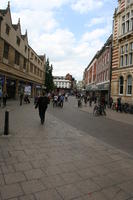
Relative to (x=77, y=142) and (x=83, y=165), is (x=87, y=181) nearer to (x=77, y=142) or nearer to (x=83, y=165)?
(x=83, y=165)

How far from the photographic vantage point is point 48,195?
281 cm

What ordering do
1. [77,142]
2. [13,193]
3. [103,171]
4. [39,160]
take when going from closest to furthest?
[13,193] → [103,171] → [39,160] → [77,142]

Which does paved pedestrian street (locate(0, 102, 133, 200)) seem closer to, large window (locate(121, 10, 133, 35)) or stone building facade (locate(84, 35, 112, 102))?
large window (locate(121, 10, 133, 35))

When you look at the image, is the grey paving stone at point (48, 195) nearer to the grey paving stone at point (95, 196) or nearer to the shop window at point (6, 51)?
the grey paving stone at point (95, 196)

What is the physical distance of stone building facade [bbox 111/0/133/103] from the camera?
67.9 feet

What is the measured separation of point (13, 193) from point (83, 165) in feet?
6.30

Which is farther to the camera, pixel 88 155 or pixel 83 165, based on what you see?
pixel 88 155

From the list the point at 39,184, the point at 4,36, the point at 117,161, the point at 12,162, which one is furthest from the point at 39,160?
the point at 4,36

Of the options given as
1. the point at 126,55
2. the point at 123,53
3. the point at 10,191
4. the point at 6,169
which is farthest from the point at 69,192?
the point at 123,53

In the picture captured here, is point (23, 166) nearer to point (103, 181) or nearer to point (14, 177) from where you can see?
point (14, 177)

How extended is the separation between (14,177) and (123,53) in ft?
73.1

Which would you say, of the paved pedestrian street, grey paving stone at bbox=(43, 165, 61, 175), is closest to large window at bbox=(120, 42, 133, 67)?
the paved pedestrian street

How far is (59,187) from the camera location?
3.07 metres

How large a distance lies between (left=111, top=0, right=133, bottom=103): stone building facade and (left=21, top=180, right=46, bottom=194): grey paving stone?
741 inches
